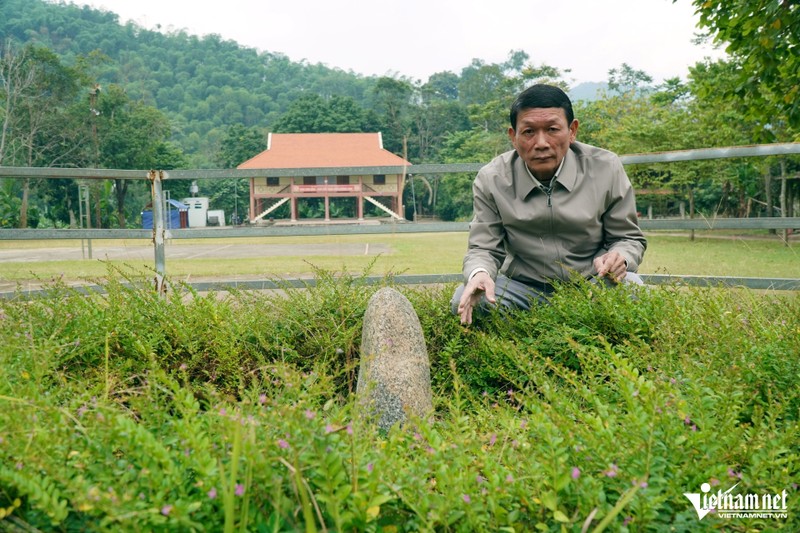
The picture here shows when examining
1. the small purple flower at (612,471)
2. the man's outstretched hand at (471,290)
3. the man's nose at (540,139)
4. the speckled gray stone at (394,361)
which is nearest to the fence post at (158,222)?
the speckled gray stone at (394,361)

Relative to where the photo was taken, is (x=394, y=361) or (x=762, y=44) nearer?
(x=394, y=361)

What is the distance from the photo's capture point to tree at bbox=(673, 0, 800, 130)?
591 centimetres

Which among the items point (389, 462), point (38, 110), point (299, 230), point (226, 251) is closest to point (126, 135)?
point (38, 110)

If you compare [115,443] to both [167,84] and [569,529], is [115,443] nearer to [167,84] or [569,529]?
[569,529]

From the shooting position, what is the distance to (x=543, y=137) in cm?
329

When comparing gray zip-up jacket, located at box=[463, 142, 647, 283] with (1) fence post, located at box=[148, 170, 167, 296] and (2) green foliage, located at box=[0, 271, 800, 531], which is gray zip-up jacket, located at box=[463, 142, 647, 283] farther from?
(1) fence post, located at box=[148, 170, 167, 296]

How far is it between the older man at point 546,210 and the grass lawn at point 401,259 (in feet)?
7.53

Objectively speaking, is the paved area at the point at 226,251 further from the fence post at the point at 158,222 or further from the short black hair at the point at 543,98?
the short black hair at the point at 543,98

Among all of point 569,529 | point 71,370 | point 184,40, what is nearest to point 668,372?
point 569,529

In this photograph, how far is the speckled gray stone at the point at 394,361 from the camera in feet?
8.76

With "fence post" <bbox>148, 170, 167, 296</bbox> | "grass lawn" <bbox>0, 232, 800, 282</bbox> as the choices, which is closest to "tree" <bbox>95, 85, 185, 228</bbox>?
"grass lawn" <bbox>0, 232, 800, 282</bbox>

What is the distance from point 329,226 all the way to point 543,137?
249 cm

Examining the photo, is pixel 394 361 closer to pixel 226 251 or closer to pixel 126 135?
pixel 226 251

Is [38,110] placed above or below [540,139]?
above
